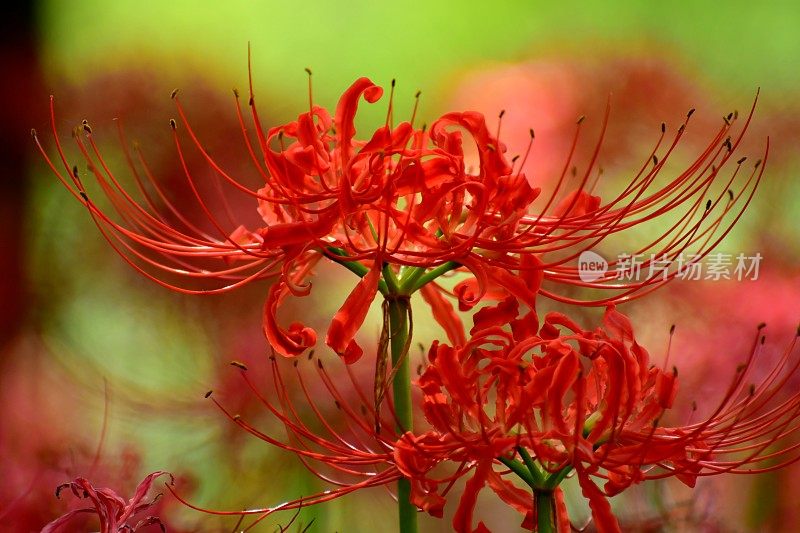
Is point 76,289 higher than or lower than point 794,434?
higher

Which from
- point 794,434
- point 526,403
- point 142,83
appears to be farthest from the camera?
point 142,83

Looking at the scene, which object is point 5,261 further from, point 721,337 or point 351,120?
point 721,337

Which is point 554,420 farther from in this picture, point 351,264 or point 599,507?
point 351,264

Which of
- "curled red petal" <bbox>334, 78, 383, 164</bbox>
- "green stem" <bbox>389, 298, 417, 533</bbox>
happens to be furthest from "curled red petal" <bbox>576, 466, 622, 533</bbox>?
"curled red petal" <bbox>334, 78, 383, 164</bbox>

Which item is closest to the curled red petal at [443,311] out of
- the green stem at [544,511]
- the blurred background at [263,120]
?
the green stem at [544,511]

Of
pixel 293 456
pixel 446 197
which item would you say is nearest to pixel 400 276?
pixel 446 197

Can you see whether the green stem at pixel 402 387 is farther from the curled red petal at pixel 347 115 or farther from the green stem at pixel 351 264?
the curled red petal at pixel 347 115

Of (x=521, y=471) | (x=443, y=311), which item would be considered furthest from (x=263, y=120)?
(x=521, y=471)

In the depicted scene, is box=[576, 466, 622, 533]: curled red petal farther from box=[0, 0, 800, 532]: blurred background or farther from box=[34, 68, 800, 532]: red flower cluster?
box=[0, 0, 800, 532]: blurred background
